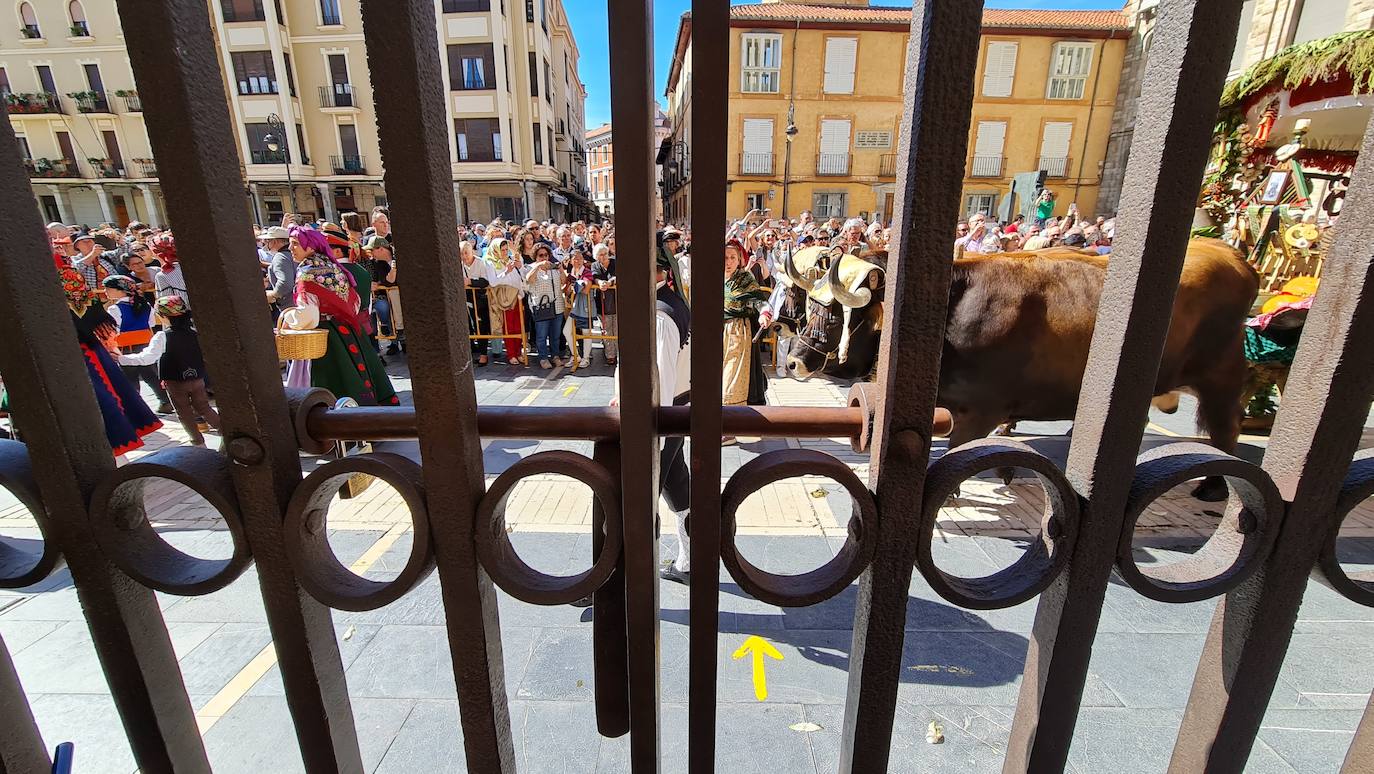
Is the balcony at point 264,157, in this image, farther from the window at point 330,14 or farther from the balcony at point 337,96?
the window at point 330,14

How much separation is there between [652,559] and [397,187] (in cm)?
69

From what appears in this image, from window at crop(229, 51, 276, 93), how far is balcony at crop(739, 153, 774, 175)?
Answer: 997 inches

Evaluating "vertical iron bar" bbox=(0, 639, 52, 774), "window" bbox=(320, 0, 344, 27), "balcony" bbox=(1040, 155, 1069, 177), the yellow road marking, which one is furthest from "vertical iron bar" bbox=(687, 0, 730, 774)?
"window" bbox=(320, 0, 344, 27)

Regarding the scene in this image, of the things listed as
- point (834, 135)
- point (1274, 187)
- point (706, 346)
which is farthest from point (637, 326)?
point (834, 135)

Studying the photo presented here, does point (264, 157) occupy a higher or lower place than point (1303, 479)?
higher

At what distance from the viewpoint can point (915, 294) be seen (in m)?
0.84

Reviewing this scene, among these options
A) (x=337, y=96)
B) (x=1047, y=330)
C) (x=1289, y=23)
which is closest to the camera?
(x=1047, y=330)

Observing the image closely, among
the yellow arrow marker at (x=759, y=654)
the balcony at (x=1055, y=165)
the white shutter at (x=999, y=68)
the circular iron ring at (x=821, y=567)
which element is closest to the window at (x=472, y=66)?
the white shutter at (x=999, y=68)

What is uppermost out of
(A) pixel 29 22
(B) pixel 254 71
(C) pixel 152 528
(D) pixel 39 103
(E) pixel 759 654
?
(A) pixel 29 22

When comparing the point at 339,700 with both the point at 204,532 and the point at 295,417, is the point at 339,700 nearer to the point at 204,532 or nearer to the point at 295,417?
the point at 295,417

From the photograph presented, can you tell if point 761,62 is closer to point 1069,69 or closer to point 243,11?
point 1069,69

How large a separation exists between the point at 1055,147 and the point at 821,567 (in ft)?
124

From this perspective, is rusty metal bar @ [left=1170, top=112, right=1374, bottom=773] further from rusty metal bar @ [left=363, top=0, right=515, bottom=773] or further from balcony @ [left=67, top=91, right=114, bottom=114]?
balcony @ [left=67, top=91, right=114, bottom=114]

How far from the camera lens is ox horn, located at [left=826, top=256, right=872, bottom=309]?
459 cm
